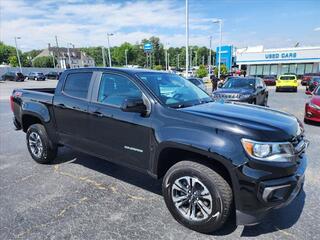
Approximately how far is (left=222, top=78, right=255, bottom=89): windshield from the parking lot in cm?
750

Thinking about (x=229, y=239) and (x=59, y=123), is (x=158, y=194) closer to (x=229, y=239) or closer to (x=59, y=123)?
(x=229, y=239)

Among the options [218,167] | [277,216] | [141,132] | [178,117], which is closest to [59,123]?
[141,132]

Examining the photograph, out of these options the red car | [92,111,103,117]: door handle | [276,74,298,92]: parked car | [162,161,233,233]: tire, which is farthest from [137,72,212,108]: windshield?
[276,74,298,92]: parked car

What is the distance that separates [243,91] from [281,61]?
140 ft

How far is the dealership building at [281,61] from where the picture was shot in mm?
46562

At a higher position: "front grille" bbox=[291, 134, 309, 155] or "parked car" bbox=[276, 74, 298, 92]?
"front grille" bbox=[291, 134, 309, 155]

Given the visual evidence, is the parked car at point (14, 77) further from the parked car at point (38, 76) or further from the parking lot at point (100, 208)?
the parking lot at point (100, 208)

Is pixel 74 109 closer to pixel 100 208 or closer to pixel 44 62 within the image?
pixel 100 208

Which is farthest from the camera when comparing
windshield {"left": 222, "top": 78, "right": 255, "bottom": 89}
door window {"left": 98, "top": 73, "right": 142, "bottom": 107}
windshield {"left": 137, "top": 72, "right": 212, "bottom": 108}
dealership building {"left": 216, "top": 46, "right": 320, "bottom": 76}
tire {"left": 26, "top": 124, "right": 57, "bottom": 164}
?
dealership building {"left": 216, "top": 46, "right": 320, "bottom": 76}

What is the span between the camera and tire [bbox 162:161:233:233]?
115 inches

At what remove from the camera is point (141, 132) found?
3525mm

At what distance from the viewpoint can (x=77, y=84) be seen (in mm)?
4570

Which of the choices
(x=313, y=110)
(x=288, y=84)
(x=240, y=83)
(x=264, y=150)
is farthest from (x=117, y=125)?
(x=288, y=84)

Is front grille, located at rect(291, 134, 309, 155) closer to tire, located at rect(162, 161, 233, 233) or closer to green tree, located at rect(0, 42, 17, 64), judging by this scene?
tire, located at rect(162, 161, 233, 233)
